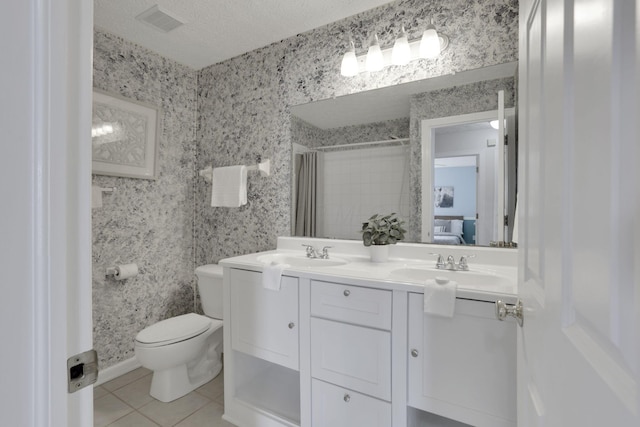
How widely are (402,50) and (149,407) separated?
265 cm

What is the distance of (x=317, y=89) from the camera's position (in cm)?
205

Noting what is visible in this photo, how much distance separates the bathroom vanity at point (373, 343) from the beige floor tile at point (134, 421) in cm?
45

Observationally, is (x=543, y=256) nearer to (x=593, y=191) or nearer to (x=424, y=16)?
(x=593, y=191)

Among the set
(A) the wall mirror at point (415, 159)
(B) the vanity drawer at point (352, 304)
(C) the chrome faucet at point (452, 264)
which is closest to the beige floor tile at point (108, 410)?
(B) the vanity drawer at point (352, 304)

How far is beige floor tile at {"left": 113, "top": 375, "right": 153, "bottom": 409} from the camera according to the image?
6.12ft

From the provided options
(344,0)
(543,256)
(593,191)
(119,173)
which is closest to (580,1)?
(593,191)

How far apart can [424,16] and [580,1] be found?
163cm

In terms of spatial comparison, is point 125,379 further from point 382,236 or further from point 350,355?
point 382,236

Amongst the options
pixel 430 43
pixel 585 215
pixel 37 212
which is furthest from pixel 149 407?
pixel 430 43

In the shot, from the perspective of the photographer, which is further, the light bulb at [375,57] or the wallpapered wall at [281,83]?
the light bulb at [375,57]

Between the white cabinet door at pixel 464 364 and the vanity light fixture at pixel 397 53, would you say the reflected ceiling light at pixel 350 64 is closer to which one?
the vanity light fixture at pixel 397 53

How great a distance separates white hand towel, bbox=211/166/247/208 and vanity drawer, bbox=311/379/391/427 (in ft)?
4.58

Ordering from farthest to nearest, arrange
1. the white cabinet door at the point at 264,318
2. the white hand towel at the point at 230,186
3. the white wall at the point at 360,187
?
the white hand towel at the point at 230,186 < the white wall at the point at 360,187 < the white cabinet door at the point at 264,318

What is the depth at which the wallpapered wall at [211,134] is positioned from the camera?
174 centimetres
